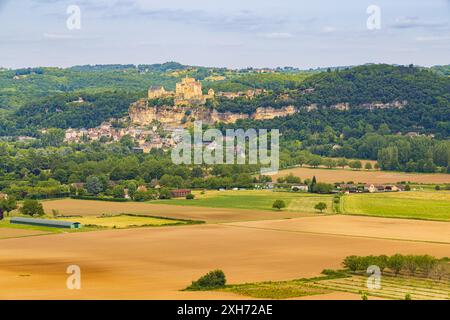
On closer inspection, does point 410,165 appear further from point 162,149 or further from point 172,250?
point 172,250

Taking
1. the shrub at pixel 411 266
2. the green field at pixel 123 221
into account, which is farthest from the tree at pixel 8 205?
the shrub at pixel 411 266

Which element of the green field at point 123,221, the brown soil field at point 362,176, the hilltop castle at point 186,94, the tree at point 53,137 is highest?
the hilltop castle at point 186,94

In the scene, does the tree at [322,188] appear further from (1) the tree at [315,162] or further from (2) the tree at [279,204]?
(1) the tree at [315,162]

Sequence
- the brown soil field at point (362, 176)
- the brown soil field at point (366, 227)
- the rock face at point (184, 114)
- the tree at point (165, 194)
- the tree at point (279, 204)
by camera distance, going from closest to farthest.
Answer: the brown soil field at point (366, 227)
the tree at point (279, 204)
the tree at point (165, 194)
the brown soil field at point (362, 176)
the rock face at point (184, 114)

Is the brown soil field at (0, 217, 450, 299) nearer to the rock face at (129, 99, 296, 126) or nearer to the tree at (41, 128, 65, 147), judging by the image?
the tree at (41, 128, 65, 147)

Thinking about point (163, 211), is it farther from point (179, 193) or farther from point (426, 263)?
point (426, 263)

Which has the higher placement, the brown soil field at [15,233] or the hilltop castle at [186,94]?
the hilltop castle at [186,94]
